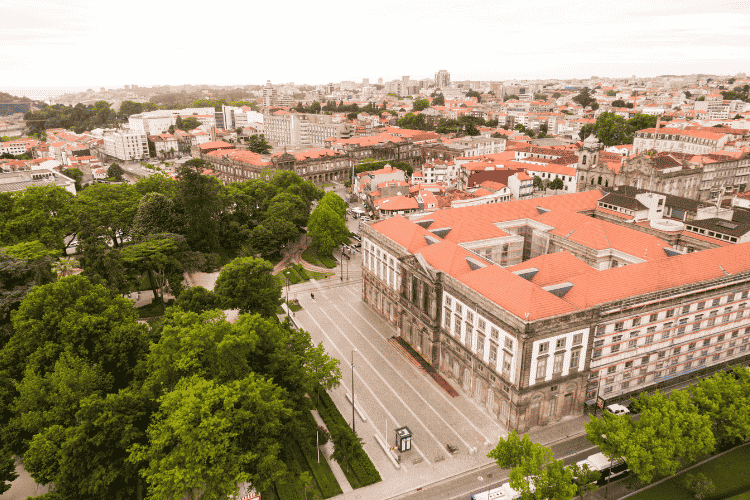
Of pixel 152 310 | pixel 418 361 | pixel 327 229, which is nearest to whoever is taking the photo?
pixel 418 361

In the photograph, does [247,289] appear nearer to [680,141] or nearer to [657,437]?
[657,437]

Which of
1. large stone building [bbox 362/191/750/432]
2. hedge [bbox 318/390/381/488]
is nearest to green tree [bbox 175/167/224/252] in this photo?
large stone building [bbox 362/191/750/432]

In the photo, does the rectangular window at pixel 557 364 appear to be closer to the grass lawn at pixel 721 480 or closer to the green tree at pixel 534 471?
the green tree at pixel 534 471

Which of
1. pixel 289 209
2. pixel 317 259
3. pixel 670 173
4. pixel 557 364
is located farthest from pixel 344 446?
pixel 670 173

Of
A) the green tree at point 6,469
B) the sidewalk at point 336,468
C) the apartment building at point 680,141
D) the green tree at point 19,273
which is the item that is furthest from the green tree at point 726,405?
the apartment building at point 680,141

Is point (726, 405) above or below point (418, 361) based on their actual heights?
above

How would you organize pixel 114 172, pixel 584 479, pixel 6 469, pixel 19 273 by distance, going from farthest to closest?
pixel 114 172
pixel 19 273
pixel 584 479
pixel 6 469
